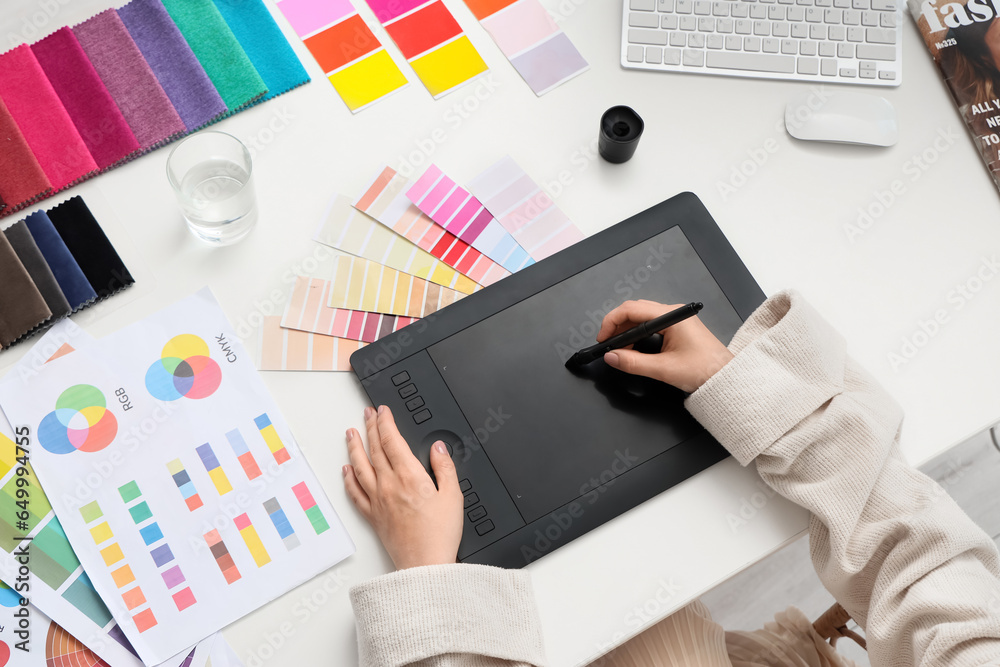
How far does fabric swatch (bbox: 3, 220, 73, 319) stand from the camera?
0.80m

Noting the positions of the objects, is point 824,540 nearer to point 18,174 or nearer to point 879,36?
point 879,36

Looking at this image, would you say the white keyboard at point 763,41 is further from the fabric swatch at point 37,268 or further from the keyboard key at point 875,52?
the fabric swatch at point 37,268

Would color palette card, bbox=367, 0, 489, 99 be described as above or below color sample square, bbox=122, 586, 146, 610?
above

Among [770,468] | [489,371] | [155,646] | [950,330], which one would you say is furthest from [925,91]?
[155,646]

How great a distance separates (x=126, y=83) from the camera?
89 cm

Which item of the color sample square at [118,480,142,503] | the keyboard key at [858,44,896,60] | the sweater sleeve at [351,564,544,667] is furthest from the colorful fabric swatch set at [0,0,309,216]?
the keyboard key at [858,44,896,60]

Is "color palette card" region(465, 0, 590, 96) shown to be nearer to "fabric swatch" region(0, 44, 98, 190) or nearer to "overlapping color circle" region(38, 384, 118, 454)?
"fabric swatch" region(0, 44, 98, 190)

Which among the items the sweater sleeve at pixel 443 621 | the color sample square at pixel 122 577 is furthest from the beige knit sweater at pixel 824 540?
the color sample square at pixel 122 577

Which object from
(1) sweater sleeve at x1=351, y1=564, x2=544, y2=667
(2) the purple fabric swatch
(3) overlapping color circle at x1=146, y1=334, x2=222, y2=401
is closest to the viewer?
(1) sweater sleeve at x1=351, y1=564, x2=544, y2=667

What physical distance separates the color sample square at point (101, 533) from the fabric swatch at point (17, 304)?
23 centimetres

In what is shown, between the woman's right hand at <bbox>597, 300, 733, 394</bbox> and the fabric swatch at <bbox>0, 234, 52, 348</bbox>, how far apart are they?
2.04 feet

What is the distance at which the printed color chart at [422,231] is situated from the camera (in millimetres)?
880

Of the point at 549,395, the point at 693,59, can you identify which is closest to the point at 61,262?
the point at 549,395

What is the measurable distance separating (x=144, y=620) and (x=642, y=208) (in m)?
0.73
